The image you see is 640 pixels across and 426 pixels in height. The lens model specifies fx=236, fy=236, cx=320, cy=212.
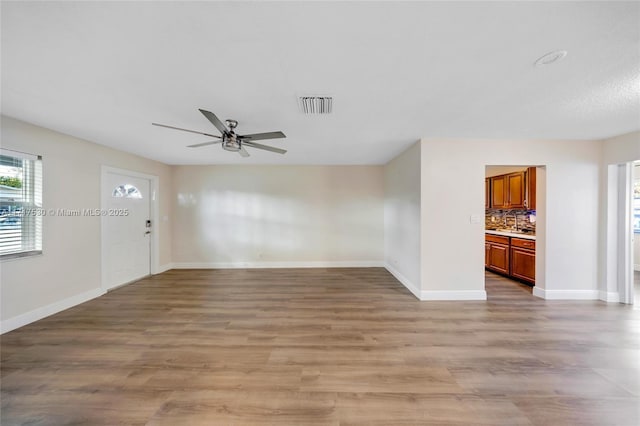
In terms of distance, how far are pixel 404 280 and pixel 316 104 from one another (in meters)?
3.41

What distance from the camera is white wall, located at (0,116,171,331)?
2.75m

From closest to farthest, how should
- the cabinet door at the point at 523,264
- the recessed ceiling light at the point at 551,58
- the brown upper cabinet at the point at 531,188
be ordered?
1. the recessed ceiling light at the point at 551,58
2. the cabinet door at the point at 523,264
3. the brown upper cabinet at the point at 531,188

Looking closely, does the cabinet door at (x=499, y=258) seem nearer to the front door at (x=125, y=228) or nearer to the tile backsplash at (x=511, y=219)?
the tile backsplash at (x=511, y=219)

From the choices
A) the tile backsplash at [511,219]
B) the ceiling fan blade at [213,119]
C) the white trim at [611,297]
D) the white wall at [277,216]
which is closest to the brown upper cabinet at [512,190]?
the tile backsplash at [511,219]

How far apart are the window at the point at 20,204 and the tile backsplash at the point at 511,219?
8.02 metres

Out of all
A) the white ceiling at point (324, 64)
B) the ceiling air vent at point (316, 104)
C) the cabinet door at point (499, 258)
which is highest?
the white ceiling at point (324, 64)

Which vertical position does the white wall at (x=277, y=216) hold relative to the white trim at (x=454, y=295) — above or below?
above

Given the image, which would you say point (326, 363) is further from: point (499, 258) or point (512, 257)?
point (499, 258)

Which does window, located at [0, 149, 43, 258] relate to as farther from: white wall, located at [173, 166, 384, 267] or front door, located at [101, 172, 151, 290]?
white wall, located at [173, 166, 384, 267]

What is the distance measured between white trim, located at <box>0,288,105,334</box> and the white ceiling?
91.6 inches

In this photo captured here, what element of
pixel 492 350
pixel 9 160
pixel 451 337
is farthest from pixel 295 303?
pixel 9 160

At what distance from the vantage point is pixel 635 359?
214 centimetres

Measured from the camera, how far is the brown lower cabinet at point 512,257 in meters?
4.16

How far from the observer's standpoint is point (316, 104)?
2.35 m
